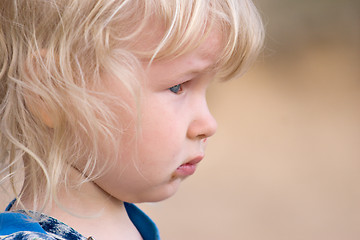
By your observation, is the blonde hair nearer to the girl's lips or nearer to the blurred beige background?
the girl's lips

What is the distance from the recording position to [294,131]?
2404 mm

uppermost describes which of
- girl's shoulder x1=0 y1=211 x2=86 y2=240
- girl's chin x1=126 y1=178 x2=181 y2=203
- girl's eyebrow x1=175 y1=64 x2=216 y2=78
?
girl's eyebrow x1=175 y1=64 x2=216 y2=78

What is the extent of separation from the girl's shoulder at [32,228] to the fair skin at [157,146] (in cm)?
1

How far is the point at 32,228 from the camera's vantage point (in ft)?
2.26

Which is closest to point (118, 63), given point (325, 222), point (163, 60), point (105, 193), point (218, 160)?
point (163, 60)

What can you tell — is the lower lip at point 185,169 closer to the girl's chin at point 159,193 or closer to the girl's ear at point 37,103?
the girl's chin at point 159,193

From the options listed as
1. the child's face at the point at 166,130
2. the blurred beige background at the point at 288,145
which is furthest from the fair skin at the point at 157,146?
the blurred beige background at the point at 288,145

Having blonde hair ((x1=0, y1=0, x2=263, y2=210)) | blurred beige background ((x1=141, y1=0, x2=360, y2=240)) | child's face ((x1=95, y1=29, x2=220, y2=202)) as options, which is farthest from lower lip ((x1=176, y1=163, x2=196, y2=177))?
blurred beige background ((x1=141, y1=0, x2=360, y2=240))

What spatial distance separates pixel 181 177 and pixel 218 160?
5.34ft

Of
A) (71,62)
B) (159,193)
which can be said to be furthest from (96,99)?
(159,193)

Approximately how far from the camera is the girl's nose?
765 millimetres

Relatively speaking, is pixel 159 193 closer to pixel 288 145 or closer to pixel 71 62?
pixel 71 62

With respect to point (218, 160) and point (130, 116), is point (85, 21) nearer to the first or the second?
point (130, 116)

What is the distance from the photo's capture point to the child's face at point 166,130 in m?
0.73
